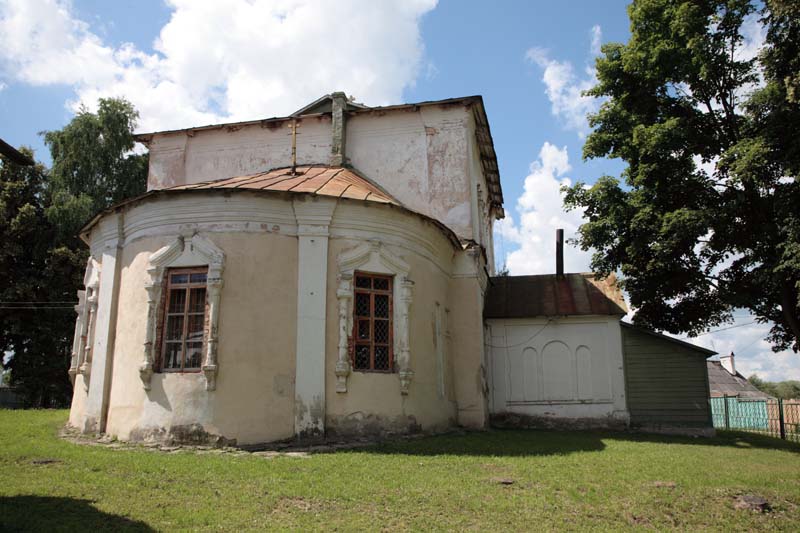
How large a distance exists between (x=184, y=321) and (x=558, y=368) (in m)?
10.9

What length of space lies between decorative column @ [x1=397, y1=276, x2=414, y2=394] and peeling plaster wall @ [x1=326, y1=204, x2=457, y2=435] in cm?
17

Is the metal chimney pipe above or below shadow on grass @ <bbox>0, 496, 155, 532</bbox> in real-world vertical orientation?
above

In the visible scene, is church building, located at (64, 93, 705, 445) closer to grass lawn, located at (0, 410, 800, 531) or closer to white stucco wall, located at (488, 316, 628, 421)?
white stucco wall, located at (488, 316, 628, 421)

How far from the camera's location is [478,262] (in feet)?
52.7

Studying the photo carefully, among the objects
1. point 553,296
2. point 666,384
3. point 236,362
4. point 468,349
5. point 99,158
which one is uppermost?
point 99,158

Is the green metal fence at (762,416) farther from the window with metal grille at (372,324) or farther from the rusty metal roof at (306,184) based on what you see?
the rusty metal roof at (306,184)

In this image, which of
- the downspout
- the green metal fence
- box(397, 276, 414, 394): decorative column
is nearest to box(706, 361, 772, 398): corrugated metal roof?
the green metal fence

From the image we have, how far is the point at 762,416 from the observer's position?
70.6ft

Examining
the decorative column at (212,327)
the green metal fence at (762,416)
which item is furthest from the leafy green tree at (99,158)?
the green metal fence at (762,416)

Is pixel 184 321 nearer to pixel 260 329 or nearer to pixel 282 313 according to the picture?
pixel 260 329

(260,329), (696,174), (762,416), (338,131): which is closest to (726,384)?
(762,416)

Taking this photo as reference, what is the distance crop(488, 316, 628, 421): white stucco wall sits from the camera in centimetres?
1731

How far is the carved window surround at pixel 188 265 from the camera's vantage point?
11.2 m

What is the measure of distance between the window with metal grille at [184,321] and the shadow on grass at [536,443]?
12.6 ft
